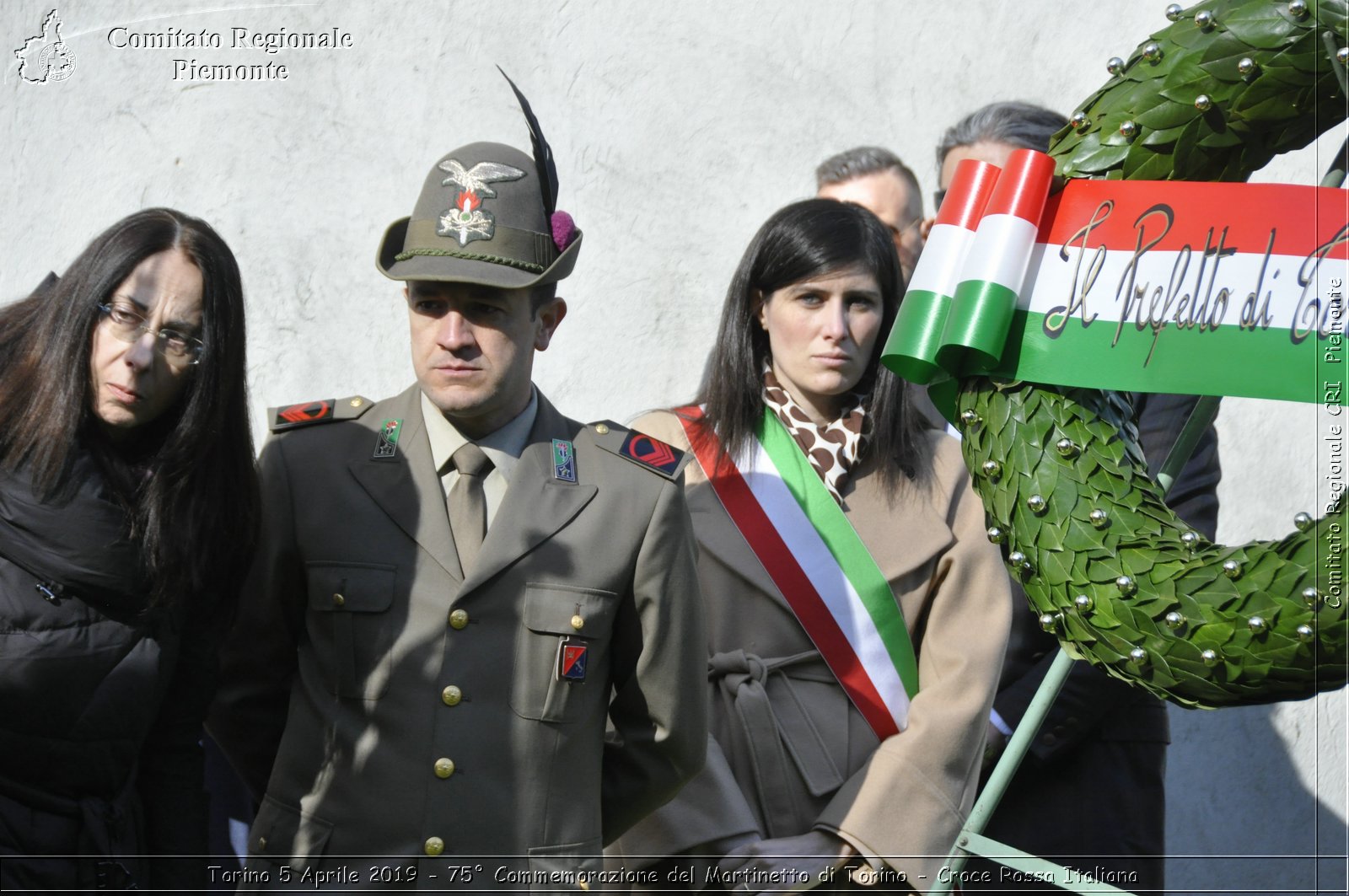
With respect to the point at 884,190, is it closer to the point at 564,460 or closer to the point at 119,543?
the point at 564,460

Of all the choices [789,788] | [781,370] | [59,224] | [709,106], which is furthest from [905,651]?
[59,224]

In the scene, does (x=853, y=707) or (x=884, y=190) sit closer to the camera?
(x=853, y=707)

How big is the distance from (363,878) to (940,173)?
2353 millimetres

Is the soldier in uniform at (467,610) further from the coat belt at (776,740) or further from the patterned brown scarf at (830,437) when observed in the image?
the patterned brown scarf at (830,437)

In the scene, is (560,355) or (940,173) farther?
(560,355)

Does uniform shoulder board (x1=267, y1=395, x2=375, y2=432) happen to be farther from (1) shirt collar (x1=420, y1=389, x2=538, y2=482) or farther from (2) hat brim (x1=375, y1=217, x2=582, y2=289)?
(2) hat brim (x1=375, y1=217, x2=582, y2=289)

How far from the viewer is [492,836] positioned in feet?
7.86

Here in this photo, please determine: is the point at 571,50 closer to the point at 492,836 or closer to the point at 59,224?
the point at 59,224

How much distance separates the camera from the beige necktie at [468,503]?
2498 mm

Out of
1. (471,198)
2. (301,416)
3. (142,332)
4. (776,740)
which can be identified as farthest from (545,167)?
(776,740)

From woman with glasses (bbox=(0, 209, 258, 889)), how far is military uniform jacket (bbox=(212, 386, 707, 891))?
0.43ft

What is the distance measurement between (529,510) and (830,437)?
33.2 inches

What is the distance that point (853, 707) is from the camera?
292 cm

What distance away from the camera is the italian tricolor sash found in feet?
9.53
